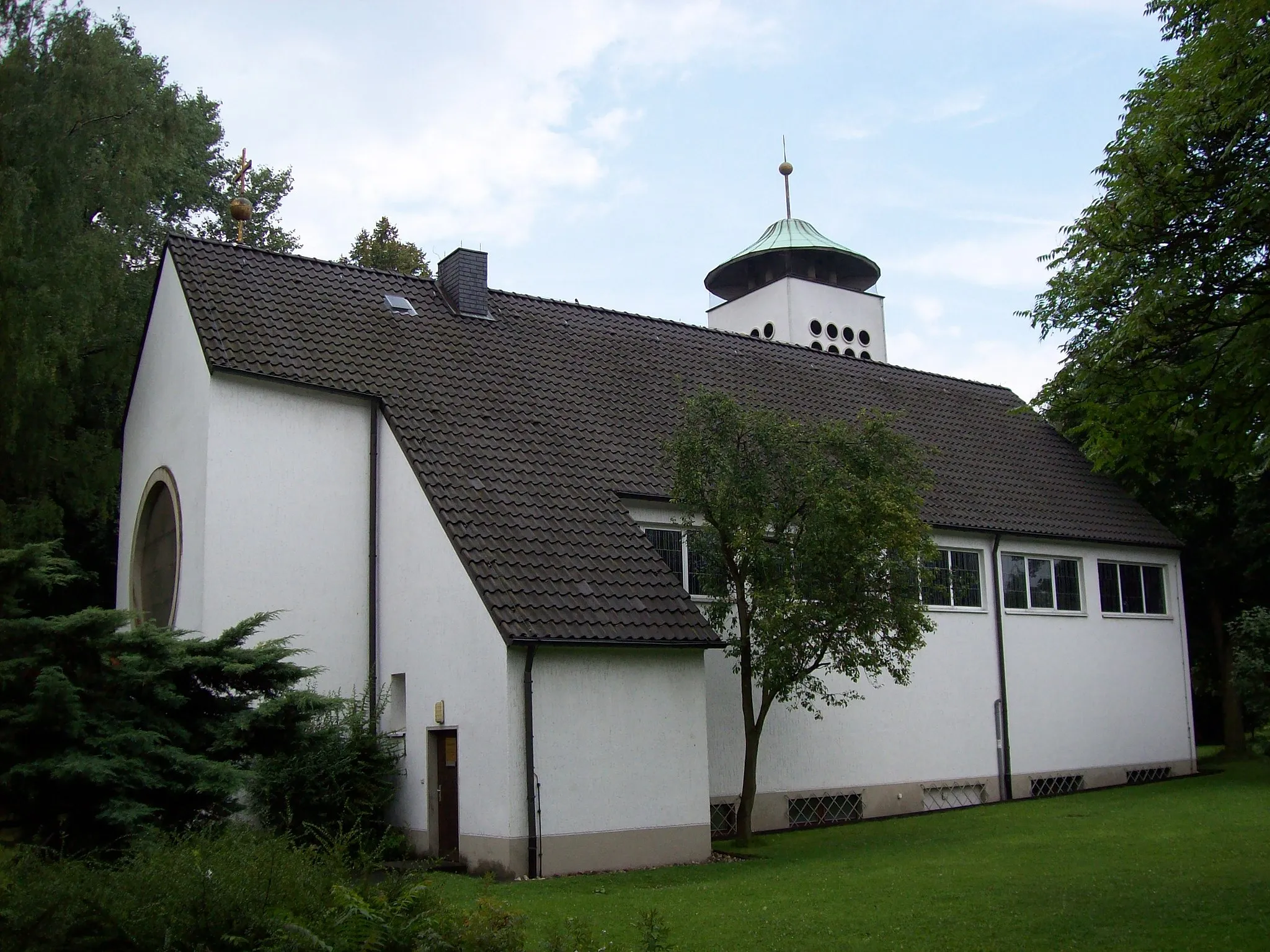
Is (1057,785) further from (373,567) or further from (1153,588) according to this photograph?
(373,567)

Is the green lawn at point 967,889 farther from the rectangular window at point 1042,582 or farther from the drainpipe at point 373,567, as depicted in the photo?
the rectangular window at point 1042,582

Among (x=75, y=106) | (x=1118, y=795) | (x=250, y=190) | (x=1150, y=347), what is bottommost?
(x=1118, y=795)

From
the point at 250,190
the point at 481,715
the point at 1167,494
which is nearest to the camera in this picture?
the point at 481,715

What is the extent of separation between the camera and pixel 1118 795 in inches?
869

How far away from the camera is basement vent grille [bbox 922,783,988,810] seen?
21203mm

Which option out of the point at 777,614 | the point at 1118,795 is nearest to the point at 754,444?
the point at 777,614

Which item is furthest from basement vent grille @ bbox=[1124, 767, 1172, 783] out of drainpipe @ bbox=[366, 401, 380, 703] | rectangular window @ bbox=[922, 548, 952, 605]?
drainpipe @ bbox=[366, 401, 380, 703]

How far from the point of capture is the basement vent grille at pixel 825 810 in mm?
19188

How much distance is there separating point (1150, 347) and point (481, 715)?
873 centimetres

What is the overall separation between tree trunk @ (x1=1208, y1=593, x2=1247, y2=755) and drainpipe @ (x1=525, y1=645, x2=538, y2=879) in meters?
19.6

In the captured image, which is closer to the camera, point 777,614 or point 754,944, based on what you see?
point 754,944

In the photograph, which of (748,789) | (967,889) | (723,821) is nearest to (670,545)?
(748,789)

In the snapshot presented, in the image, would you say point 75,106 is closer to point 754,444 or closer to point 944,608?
point 754,444

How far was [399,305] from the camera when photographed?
69.3ft
